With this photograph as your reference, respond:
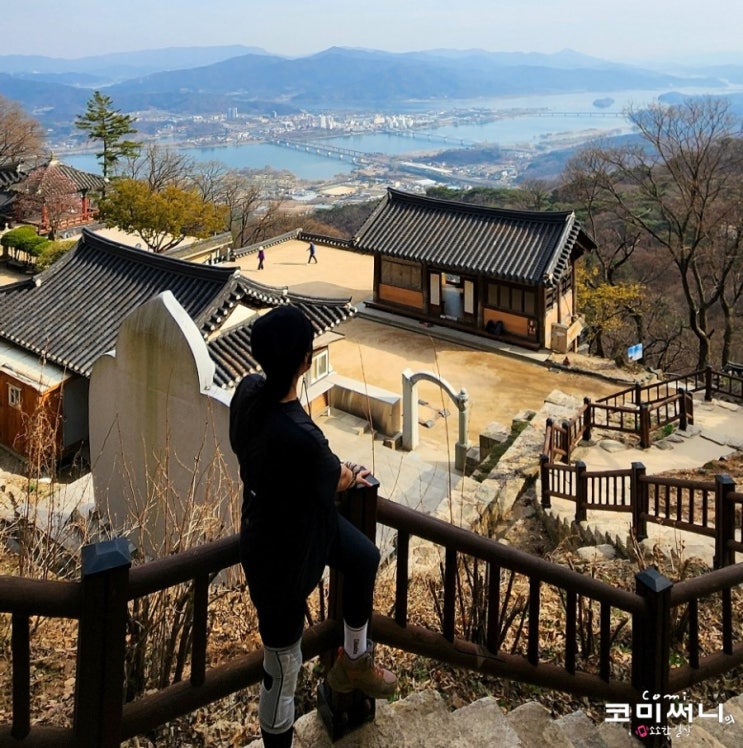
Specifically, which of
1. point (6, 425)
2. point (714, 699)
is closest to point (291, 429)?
point (714, 699)

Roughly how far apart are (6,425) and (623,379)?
13454 millimetres

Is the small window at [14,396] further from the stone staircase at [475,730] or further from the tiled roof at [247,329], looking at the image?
the stone staircase at [475,730]

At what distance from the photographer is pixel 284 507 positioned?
228 centimetres

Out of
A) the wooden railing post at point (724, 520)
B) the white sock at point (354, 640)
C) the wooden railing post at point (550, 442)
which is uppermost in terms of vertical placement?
the white sock at point (354, 640)

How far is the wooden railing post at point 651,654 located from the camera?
3.21 meters

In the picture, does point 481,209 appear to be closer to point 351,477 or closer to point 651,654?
point 651,654

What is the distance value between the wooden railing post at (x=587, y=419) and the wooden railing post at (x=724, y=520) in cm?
534

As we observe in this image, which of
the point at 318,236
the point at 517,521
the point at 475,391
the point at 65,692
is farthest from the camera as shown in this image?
the point at 318,236

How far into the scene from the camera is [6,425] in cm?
1245

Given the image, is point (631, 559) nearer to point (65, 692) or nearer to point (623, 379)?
point (65, 692)

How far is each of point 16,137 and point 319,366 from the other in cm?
3759

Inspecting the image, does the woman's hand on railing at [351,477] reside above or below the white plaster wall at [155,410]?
above

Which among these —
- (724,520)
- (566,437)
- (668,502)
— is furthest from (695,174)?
(724,520)

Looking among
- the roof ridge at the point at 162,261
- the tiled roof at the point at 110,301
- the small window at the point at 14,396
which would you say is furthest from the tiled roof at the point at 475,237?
the small window at the point at 14,396
